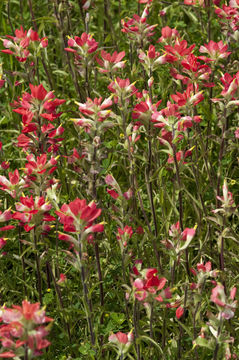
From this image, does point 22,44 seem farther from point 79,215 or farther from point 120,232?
point 79,215

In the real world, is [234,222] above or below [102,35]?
below

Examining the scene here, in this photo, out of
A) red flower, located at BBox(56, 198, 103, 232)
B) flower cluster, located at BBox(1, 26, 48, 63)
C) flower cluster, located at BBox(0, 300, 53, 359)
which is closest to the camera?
flower cluster, located at BBox(0, 300, 53, 359)

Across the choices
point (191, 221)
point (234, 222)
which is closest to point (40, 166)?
point (191, 221)

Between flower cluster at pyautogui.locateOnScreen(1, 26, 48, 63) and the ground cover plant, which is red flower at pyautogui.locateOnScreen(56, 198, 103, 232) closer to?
the ground cover plant

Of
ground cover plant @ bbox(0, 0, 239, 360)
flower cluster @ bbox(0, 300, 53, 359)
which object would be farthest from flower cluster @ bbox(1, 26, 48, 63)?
flower cluster @ bbox(0, 300, 53, 359)

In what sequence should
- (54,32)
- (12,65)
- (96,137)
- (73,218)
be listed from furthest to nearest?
(54,32)
(12,65)
(96,137)
(73,218)

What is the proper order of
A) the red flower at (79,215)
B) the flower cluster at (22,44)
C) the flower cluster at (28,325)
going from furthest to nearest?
1. the flower cluster at (22,44)
2. the red flower at (79,215)
3. the flower cluster at (28,325)

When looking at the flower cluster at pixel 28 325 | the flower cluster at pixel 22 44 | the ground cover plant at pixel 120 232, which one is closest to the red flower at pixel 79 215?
the ground cover plant at pixel 120 232

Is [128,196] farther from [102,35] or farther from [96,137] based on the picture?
[102,35]

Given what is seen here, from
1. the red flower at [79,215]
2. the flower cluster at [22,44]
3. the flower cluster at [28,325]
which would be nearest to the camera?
the flower cluster at [28,325]

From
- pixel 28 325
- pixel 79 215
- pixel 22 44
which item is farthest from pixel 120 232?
pixel 22 44

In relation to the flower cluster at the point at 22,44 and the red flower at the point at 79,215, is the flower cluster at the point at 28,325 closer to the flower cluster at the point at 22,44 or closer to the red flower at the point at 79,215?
the red flower at the point at 79,215

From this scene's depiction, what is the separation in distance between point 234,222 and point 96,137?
4.45 feet

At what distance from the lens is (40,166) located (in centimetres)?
202
